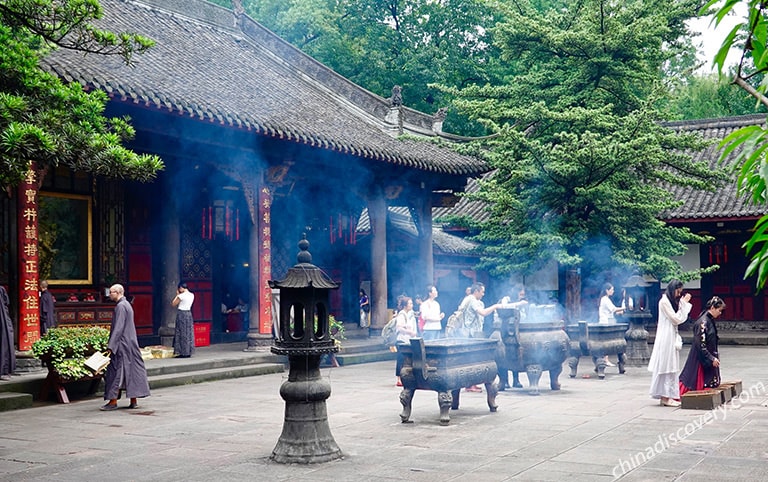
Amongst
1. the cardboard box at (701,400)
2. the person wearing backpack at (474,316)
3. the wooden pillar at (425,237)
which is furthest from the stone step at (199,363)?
the cardboard box at (701,400)

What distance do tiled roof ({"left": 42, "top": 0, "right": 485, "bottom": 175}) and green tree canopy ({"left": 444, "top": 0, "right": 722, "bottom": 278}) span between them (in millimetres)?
1907

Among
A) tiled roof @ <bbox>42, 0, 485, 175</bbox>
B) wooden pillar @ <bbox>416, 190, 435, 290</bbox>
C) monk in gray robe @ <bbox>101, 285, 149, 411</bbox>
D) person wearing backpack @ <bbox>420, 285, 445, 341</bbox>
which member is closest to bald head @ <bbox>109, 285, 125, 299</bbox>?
monk in gray robe @ <bbox>101, 285, 149, 411</bbox>

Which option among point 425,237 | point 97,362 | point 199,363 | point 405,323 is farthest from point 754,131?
point 425,237

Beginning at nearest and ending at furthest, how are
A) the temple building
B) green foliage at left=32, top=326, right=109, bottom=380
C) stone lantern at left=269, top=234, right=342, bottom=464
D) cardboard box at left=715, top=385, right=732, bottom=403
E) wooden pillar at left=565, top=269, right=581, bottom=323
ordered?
1. stone lantern at left=269, top=234, right=342, bottom=464
2. cardboard box at left=715, top=385, right=732, bottom=403
3. green foliage at left=32, top=326, right=109, bottom=380
4. the temple building
5. wooden pillar at left=565, top=269, right=581, bottom=323

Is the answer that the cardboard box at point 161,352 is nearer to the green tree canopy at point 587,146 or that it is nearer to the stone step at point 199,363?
the stone step at point 199,363

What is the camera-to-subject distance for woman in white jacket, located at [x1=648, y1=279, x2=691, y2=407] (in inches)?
360

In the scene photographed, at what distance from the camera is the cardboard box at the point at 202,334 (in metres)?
16.0

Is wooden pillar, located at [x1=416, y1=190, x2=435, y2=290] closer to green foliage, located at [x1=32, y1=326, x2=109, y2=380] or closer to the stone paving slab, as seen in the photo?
the stone paving slab

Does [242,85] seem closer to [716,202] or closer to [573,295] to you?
[573,295]

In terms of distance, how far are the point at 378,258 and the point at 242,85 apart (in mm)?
4644

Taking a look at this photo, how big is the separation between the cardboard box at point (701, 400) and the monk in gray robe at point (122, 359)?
6.13m

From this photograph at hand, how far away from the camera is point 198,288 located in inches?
656

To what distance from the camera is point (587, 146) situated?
15250 millimetres

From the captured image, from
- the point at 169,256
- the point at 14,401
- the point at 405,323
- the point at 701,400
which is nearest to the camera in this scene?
the point at 701,400
